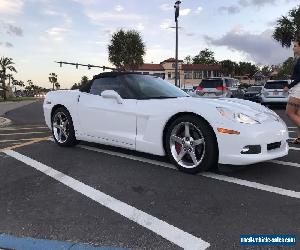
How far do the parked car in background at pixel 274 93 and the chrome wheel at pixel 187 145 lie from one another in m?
15.2

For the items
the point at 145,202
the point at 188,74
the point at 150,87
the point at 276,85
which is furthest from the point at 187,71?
the point at 145,202

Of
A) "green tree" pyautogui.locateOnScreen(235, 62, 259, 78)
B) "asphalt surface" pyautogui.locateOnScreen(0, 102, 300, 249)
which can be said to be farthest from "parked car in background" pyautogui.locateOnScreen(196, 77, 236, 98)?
"green tree" pyautogui.locateOnScreen(235, 62, 259, 78)

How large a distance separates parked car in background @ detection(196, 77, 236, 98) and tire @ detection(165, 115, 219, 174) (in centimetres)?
1423

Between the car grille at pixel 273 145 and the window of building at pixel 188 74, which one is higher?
the window of building at pixel 188 74

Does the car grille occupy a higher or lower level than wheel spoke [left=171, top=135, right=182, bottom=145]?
lower

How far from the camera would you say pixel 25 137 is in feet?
28.8

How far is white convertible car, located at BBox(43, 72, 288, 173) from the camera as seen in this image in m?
4.83

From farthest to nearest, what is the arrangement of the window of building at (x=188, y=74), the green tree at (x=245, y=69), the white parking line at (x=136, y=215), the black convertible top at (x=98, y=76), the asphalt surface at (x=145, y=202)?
1. the green tree at (x=245, y=69)
2. the window of building at (x=188, y=74)
3. the black convertible top at (x=98, y=76)
4. the asphalt surface at (x=145, y=202)
5. the white parking line at (x=136, y=215)

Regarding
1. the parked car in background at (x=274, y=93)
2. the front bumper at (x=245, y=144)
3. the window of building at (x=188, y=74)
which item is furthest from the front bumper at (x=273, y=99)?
the window of building at (x=188, y=74)

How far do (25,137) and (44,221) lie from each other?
17.7ft

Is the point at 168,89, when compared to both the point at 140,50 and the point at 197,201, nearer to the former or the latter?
the point at 197,201

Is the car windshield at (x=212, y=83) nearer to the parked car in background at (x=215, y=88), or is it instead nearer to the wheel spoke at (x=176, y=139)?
the parked car in background at (x=215, y=88)

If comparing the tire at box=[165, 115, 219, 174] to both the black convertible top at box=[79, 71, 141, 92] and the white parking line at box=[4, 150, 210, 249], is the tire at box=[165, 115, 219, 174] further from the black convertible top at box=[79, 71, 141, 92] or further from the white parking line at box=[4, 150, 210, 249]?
the black convertible top at box=[79, 71, 141, 92]

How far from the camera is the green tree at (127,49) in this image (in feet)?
200
